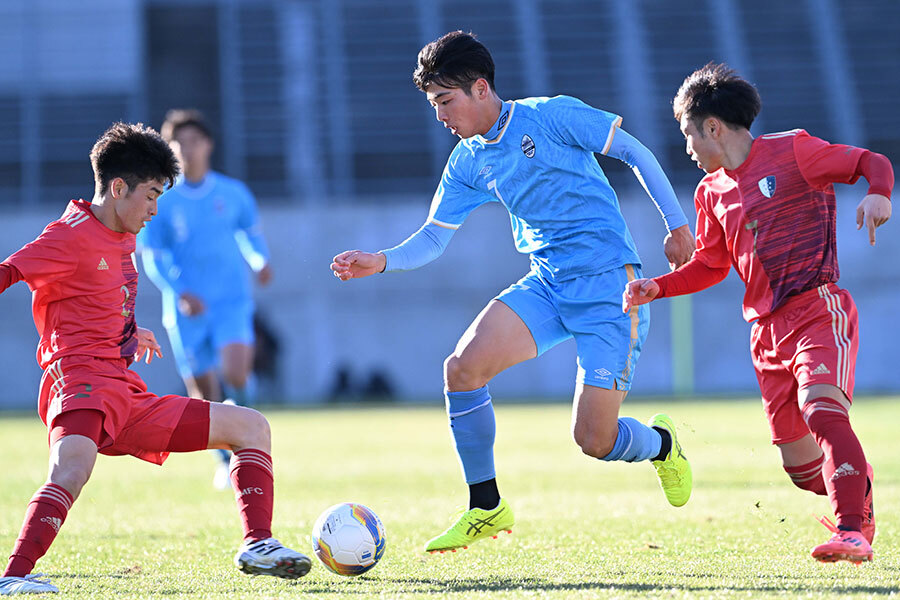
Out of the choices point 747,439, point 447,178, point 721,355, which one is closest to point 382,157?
point 721,355

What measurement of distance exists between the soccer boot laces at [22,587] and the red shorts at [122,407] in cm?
55

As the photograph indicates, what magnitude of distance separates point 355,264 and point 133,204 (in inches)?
34.2

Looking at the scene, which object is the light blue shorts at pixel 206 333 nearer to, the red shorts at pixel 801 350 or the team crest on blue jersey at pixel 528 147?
the team crest on blue jersey at pixel 528 147

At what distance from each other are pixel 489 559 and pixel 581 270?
1185 mm

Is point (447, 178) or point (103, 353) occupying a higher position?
point (447, 178)

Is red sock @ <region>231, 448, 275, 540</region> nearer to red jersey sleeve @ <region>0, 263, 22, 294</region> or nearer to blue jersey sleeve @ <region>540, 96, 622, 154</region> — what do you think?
red jersey sleeve @ <region>0, 263, 22, 294</region>

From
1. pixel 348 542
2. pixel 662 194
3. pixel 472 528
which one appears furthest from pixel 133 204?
pixel 662 194

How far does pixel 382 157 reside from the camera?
1045 inches

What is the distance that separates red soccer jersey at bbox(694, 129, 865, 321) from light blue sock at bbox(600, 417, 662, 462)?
2.53 feet

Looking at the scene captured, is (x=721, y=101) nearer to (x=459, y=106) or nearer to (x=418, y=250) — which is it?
(x=459, y=106)

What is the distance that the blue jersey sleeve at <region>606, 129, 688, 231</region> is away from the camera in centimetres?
486

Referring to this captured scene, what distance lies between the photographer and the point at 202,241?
9148 millimetres

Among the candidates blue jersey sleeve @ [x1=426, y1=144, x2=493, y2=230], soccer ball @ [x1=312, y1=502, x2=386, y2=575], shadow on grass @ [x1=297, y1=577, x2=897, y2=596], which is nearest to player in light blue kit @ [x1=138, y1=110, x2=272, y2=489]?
blue jersey sleeve @ [x1=426, y1=144, x2=493, y2=230]

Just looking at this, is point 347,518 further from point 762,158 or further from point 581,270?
point 762,158
